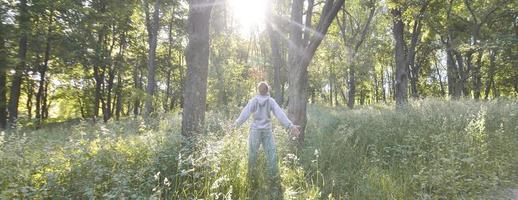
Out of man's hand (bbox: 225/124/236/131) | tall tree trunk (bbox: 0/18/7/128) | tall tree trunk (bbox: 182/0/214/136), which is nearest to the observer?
man's hand (bbox: 225/124/236/131)

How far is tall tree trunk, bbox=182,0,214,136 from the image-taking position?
812 centimetres

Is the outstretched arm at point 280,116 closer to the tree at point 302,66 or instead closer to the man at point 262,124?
the man at point 262,124

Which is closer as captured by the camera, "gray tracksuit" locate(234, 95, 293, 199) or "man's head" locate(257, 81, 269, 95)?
"gray tracksuit" locate(234, 95, 293, 199)

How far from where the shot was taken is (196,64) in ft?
27.1

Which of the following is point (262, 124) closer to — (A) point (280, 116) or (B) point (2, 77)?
(A) point (280, 116)

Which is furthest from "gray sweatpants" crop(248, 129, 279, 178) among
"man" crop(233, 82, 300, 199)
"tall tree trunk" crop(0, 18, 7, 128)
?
"tall tree trunk" crop(0, 18, 7, 128)

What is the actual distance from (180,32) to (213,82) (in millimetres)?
8931

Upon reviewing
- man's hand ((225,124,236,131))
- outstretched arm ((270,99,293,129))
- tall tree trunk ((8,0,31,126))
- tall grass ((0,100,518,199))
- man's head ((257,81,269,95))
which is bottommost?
tall grass ((0,100,518,199))

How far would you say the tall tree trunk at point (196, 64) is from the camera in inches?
320

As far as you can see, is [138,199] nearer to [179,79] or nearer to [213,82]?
[213,82]

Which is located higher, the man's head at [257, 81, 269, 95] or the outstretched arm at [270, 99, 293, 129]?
the man's head at [257, 81, 269, 95]

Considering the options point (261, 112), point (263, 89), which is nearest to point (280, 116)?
point (261, 112)

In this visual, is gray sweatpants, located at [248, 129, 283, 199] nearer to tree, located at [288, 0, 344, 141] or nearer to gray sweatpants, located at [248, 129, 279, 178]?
gray sweatpants, located at [248, 129, 279, 178]

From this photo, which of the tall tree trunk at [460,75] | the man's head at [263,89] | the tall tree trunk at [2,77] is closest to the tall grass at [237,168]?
the man's head at [263,89]
